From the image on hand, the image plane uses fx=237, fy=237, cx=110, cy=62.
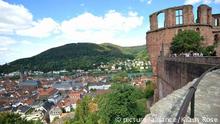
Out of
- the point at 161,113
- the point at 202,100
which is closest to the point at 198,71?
the point at 202,100

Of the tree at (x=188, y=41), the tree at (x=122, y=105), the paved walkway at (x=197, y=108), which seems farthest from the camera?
the tree at (x=188, y=41)

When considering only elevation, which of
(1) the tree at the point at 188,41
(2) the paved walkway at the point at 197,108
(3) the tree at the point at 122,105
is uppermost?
(1) the tree at the point at 188,41

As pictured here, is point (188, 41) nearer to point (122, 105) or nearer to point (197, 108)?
point (122, 105)

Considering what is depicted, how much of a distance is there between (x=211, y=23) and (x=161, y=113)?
2642cm

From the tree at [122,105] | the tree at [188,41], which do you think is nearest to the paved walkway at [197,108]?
the tree at [122,105]

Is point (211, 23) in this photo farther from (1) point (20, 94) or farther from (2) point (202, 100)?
(1) point (20, 94)

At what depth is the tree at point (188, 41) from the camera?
2265 cm

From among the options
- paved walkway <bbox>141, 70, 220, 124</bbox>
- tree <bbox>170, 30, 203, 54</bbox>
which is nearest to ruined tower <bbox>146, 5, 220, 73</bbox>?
tree <bbox>170, 30, 203, 54</bbox>

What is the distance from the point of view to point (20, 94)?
3622 inches

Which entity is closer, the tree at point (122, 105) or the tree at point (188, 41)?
the tree at point (122, 105)

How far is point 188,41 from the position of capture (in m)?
22.8

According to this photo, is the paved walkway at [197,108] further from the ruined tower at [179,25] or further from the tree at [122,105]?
the ruined tower at [179,25]

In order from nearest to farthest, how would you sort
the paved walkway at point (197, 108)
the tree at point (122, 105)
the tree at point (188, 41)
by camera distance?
the paved walkway at point (197, 108) < the tree at point (122, 105) < the tree at point (188, 41)

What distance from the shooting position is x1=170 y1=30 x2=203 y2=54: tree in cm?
2265
